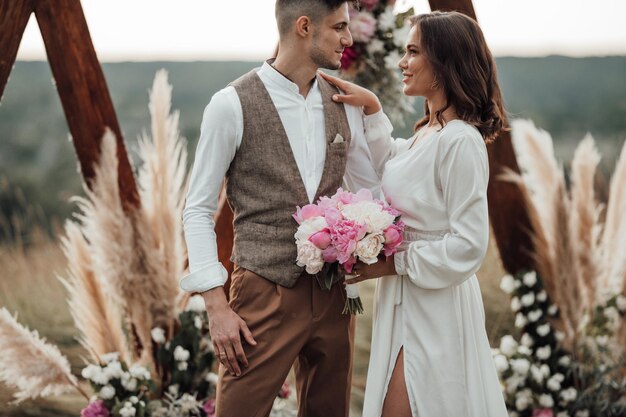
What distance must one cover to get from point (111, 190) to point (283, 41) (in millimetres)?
1169

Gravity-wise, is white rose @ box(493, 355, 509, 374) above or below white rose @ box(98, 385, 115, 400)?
below

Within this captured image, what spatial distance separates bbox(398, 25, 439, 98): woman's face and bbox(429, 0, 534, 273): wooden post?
1.40 metres

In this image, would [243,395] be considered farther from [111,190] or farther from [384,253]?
[111,190]

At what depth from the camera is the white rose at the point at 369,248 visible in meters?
2.23

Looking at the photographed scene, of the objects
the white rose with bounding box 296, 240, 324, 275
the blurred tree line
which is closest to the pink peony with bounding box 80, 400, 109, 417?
the white rose with bounding box 296, 240, 324, 275

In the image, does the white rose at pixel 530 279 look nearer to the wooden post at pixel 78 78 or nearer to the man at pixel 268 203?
the man at pixel 268 203

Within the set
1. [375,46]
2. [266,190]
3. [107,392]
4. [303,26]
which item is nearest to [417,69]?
[303,26]

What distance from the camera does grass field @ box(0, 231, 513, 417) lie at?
477cm

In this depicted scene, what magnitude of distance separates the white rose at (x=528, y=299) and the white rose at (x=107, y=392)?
6.60 feet

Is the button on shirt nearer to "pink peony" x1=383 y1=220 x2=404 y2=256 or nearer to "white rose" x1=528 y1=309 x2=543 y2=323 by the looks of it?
"pink peony" x1=383 y1=220 x2=404 y2=256

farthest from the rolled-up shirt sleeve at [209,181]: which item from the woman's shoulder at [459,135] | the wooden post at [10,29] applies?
the wooden post at [10,29]

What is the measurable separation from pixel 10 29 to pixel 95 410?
5.49 feet

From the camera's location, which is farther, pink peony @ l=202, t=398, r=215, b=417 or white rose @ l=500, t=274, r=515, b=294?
white rose @ l=500, t=274, r=515, b=294

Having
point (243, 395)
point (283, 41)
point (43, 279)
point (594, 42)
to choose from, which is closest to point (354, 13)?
point (283, 41)
